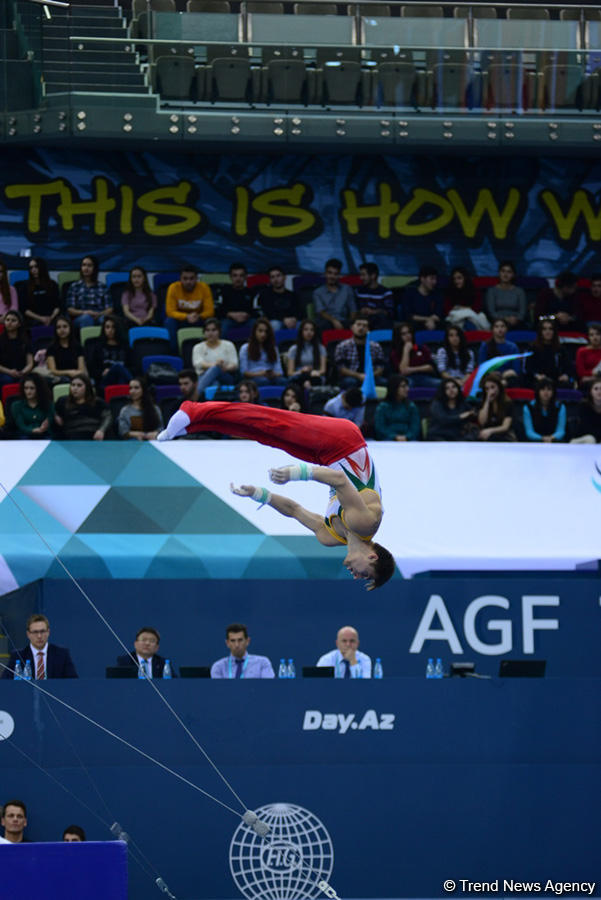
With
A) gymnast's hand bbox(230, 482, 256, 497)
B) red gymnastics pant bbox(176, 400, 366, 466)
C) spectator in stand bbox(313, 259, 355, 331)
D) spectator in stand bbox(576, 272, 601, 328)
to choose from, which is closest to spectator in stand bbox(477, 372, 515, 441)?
spectator in stand bbox(313, 259, 355, 331)

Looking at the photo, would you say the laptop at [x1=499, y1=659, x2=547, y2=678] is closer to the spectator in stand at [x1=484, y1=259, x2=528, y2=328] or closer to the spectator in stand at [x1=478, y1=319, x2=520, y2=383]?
the spectator in stand at [x1=478, y1=319, x2=520, y2=383]

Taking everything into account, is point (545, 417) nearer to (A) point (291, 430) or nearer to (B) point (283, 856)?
(B) point (283, 856)

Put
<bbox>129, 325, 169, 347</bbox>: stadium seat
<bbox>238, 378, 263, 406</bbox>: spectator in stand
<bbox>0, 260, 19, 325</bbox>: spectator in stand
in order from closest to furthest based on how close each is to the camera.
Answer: <bbox>238, 378, 263, 406</bbox>: spectator in stand
<bbox>129, 325, 169, 347</bbox>: stadium seat
<bbox>0, 260, 19, 325</bbox>: spectator in stand

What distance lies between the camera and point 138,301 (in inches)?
517

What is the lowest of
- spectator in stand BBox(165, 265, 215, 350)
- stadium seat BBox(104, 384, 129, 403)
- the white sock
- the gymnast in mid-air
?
stadium seat BBox(104, 384, 129, 403)

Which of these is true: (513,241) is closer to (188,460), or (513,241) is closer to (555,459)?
(555,459)

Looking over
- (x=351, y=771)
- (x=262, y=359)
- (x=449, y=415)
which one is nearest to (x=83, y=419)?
(x=262, y=359)

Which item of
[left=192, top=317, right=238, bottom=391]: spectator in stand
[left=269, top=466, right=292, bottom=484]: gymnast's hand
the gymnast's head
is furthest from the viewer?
[left=192, top=317, right=238, bottom=391]: spectator in stand

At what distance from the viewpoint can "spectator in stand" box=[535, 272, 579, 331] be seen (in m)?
13.7

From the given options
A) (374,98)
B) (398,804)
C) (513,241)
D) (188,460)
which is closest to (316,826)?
(398,804)

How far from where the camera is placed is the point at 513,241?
15.8m

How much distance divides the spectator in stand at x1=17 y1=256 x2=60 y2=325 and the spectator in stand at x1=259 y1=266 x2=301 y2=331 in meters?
2.00

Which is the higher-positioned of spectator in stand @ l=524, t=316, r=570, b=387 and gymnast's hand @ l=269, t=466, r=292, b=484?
gymnast's hand @ l=269, t=466, r=292, b=484

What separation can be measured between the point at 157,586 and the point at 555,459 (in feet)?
11.0
